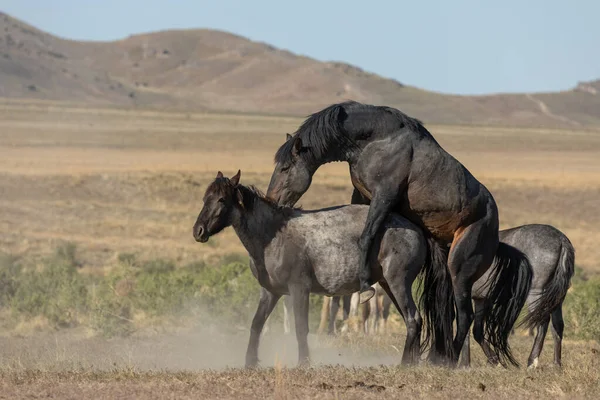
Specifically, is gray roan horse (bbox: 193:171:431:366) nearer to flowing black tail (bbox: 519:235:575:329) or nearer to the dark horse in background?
the dark horse in background

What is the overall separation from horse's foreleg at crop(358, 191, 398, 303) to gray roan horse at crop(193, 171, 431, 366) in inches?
5.3

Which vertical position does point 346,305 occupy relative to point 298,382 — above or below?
below

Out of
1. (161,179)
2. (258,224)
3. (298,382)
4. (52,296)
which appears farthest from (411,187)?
(161,179)

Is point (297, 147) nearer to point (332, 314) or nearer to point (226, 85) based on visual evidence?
point (332, 314)

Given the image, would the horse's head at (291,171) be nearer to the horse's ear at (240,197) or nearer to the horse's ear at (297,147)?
the horse's ear at (297,147)

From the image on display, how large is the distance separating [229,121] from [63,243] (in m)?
66.0

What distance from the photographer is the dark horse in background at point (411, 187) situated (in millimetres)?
9836

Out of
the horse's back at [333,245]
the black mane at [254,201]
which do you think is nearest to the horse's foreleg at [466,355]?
the horse's back at [333,245]

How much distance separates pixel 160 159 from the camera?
56.1 meters

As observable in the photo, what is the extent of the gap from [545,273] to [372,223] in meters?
2.94

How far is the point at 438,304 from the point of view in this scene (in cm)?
1045

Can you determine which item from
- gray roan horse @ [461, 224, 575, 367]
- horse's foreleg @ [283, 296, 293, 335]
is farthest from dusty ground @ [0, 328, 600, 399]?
horse's foreleg @ [283, 296, 293, 335]

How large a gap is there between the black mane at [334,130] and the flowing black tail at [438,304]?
1.18m

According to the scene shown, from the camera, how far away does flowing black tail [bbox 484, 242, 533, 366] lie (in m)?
10.8
